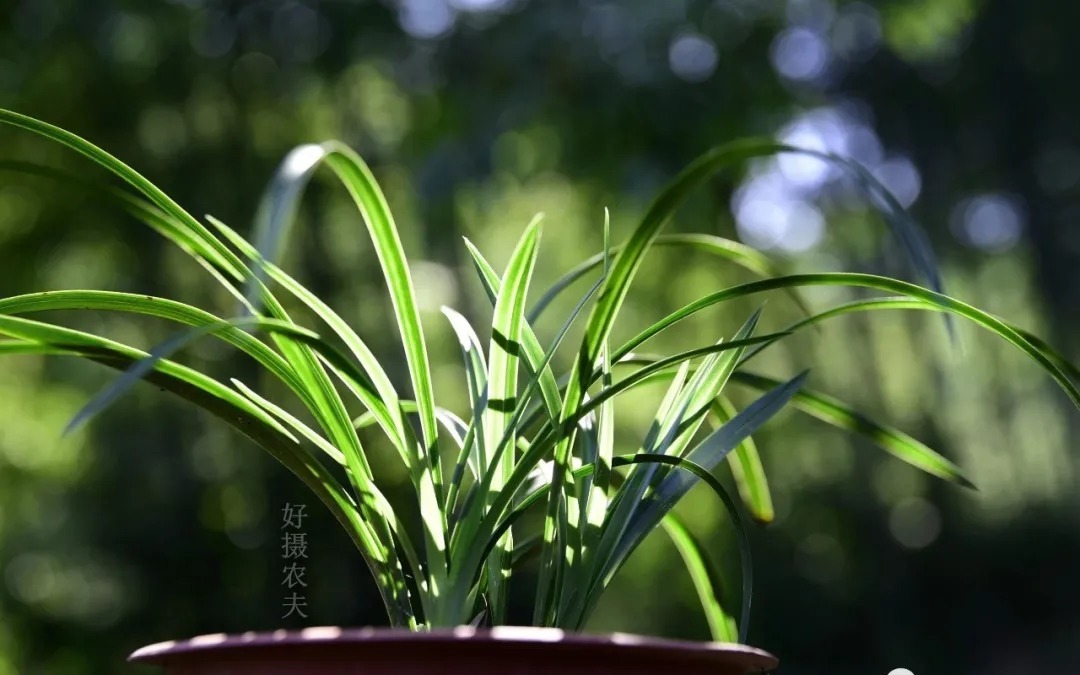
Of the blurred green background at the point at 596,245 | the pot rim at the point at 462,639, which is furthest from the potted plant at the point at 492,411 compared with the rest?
the blurred green background at the point at 596,245

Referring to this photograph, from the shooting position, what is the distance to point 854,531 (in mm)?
5008

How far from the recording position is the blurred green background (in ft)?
11.8

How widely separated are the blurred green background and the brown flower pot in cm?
290

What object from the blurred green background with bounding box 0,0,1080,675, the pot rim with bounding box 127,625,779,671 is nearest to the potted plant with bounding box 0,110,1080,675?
the pot rim with bounding box 127,625,779,671

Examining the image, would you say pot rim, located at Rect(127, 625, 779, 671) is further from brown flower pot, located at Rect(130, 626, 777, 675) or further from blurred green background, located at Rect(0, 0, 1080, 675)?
blurred green background, located at Rect(0, 0, 1080, 675)

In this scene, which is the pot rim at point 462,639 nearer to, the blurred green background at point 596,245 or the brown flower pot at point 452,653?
the brown flower pot at point 452,653

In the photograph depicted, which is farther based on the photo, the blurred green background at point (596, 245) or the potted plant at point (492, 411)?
the blurred green background at point (596, 245)

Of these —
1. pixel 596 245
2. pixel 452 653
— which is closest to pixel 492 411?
pixel 452 653

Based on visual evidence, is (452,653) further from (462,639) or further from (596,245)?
(596,245)

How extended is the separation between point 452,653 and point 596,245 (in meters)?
4.45

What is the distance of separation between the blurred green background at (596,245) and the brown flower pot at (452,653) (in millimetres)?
2900

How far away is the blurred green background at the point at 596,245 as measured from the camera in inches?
142

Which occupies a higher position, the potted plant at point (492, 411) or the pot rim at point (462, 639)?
the potted plant at point (492, 411)

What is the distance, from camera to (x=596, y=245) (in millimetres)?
4828
